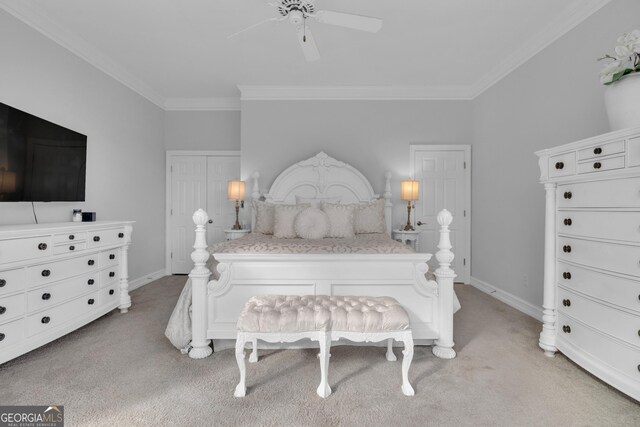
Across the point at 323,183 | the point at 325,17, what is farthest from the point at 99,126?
the point at 325,17

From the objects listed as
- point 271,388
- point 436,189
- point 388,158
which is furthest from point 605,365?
point 388,158

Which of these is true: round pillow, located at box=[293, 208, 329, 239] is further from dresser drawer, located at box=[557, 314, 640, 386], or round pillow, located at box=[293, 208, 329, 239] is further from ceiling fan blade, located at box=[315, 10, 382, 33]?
dresser drawer, located at box=[557, 314, 640, 386]

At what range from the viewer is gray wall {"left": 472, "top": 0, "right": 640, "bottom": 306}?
236cm

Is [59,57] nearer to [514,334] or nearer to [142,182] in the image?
[142,182]

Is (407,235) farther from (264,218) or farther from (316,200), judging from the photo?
(264,218)

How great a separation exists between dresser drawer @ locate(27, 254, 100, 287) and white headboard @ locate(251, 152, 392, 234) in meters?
2.03

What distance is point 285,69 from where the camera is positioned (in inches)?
143

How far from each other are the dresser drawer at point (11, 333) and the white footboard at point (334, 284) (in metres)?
1.10

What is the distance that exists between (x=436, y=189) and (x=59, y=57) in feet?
15.1

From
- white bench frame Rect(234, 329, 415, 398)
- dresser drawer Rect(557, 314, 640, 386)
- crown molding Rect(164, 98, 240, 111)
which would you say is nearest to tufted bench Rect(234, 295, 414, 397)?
white bench frame Rect(234, 329, 415, 398)

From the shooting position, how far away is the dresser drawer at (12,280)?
1.84 m

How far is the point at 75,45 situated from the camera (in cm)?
293

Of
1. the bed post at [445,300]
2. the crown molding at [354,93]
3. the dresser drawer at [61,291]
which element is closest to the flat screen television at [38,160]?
the dresser drawer at [61,291]

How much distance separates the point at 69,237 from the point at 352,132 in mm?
3440
